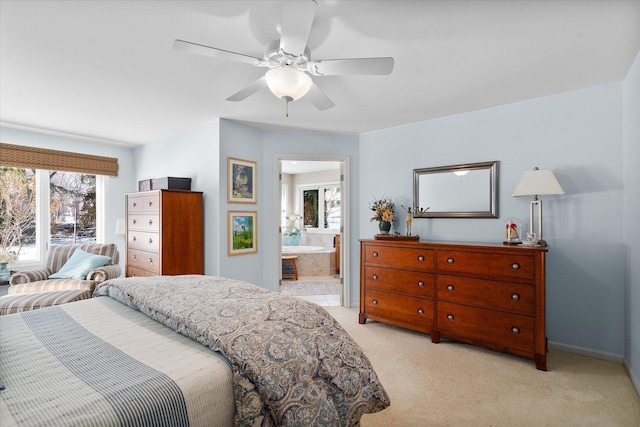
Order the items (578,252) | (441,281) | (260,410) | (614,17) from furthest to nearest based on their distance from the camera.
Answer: (441,281)
(578,252)
(614,17)
(260,410)

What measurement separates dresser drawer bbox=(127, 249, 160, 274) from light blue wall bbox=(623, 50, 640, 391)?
4.37 meters

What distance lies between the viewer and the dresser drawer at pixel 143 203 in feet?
12.8

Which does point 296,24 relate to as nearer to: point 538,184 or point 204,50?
point 204,50

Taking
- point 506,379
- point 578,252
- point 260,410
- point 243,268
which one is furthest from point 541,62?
point 243,268

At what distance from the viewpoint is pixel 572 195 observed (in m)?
3.08

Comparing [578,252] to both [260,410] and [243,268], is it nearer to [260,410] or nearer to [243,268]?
[260,410]

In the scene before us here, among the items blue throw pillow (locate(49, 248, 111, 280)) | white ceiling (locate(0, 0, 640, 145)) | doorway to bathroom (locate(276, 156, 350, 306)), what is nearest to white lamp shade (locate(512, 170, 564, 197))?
white ceiling (locate(0, 0, 640, 145))

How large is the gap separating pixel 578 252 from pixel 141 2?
3.80 metres

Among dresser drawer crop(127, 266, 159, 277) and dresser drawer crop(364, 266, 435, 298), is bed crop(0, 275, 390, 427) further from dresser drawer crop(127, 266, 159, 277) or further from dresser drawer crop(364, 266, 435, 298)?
dresser drawer crop(127, 266, 159, 277)

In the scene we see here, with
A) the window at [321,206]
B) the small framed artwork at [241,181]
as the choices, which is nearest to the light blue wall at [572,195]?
the small framed artwork at [241,181]

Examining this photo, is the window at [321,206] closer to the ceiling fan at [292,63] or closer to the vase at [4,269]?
the vase at [4,269]

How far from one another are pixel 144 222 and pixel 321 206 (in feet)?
15.0

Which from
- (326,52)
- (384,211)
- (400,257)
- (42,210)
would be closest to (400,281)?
(400,257)

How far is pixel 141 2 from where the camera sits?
70.4 inches
